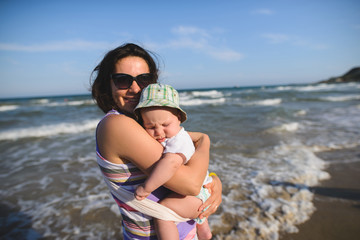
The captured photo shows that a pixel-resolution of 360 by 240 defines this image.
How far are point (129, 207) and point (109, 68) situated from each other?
3.57 feet

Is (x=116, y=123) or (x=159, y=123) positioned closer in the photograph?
(x=116, y=123)

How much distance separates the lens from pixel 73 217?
340cm

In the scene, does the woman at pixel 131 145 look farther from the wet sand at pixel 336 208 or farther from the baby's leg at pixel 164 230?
the wet sand at pixel 336 208

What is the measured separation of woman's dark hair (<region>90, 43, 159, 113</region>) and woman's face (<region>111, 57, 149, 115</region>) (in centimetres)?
4

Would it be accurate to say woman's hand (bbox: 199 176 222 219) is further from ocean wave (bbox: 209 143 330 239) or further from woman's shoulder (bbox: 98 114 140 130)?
ocean wave (bbox: 209 143 330 239)

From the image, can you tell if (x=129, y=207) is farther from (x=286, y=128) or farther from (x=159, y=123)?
(x=286, y=128)

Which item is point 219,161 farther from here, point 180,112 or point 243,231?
point 180,112

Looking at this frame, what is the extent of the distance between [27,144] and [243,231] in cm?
841

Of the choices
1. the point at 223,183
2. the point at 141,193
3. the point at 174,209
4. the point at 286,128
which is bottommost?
the point at 223,183

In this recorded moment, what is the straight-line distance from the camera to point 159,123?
1.61 metres

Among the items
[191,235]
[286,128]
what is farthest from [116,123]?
[286,128]

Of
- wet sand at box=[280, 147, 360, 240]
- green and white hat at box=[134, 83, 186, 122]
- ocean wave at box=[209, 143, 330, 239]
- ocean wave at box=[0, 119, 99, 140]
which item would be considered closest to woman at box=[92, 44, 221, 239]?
green and white hat at box=[134, 83, 186, 122]

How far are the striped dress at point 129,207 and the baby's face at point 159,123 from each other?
10.3 inches

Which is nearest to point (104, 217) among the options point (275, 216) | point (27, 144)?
point (275, 216)
